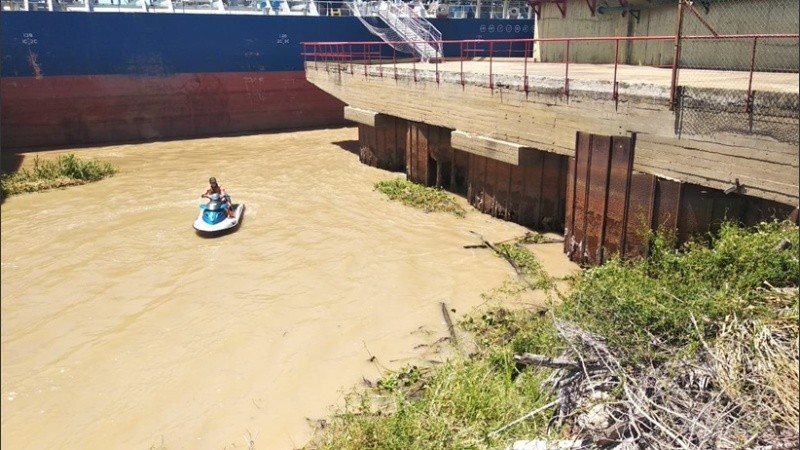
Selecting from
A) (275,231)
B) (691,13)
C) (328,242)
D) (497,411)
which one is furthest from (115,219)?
(691,13)

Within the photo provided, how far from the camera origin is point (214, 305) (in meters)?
9.59

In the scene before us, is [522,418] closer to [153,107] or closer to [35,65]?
[153,107]

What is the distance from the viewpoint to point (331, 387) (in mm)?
7414

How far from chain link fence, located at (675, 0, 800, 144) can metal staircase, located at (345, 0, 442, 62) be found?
1341 cm

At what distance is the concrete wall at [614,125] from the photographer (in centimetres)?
774

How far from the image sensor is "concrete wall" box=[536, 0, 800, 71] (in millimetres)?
11133

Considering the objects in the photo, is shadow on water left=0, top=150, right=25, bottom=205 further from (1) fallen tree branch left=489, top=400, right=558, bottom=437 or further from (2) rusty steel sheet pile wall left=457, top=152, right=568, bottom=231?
(1) fallen tree branch left=489, top=400, right=558, bottom=437

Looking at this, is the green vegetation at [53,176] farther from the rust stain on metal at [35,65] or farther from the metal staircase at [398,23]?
the metal staircase at [398,23]

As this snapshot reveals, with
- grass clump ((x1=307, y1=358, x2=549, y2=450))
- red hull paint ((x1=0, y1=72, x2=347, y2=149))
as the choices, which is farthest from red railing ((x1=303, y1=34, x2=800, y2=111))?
grass clump ((x1=307, y1=358, x2=549, y2=450))

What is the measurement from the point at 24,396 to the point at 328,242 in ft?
19.6

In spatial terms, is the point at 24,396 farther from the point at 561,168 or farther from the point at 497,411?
the point at 561,168

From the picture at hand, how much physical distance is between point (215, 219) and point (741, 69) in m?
10.8

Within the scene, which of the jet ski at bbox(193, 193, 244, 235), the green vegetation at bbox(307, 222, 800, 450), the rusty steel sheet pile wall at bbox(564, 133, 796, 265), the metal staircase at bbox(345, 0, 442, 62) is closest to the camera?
the green vegetation at bbox(307, 222, 800, 450)

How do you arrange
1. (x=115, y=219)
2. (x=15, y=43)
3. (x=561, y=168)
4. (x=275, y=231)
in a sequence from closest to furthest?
(x=561, y=168)
(x=275, y=231)
(x=115, y=219)
(x=15, y=43)
